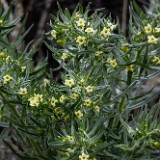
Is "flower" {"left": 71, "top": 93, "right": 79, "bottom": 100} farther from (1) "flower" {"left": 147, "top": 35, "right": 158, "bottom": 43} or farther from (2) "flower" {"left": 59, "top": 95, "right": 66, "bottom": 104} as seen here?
(1) "flower" {"left": 147, "top": 35, "right": 158, "bottom": 43}

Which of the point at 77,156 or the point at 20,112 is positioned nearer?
the point at 77,156

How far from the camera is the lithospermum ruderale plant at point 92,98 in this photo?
1.51 metres

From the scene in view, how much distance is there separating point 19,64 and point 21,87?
130mm

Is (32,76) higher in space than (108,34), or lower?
lower

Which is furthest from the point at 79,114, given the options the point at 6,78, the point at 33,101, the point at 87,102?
the point at 6,78

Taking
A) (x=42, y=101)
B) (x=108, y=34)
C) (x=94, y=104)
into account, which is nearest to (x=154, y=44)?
(x=108, y=34)

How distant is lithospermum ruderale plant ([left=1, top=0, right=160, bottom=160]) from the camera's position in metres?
1.51

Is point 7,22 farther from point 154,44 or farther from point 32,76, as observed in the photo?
point 154,44

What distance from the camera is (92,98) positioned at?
159 cm

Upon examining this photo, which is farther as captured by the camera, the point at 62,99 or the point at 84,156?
the point at 62,99

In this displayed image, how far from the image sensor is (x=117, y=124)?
172 cm

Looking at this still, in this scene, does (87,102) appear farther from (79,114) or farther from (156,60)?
(156,60)

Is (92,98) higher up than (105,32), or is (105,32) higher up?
(105,32)

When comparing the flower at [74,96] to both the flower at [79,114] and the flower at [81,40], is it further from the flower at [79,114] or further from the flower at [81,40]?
the flower at [81,40]
